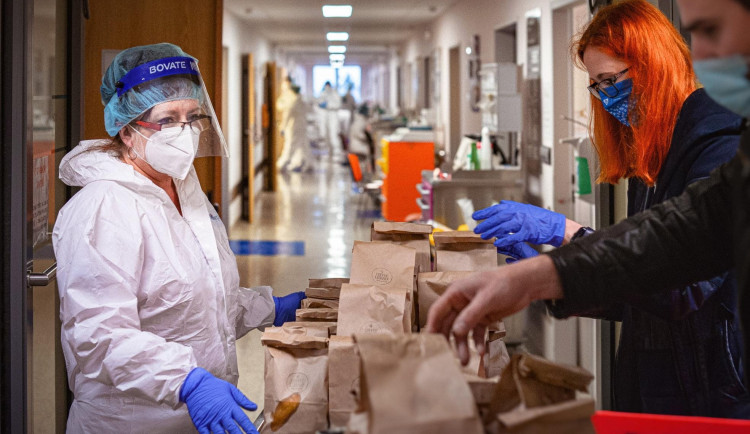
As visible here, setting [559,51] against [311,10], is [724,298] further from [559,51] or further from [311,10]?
[311,10]

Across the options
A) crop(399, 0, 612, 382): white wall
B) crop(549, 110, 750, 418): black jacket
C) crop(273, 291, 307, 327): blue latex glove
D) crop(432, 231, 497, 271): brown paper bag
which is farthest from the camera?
crop(399, 0, 612, 382): white wall

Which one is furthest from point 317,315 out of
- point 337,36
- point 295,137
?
point 295,137

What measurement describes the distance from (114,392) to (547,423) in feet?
4.41

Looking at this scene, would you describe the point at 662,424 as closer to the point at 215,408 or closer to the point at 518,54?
the point at 215,408

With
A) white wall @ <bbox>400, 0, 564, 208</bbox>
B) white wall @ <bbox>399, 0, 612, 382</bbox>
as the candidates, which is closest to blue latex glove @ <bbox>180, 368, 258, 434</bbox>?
white wall @ <bbox>399, 0, 612, 382</bbox>

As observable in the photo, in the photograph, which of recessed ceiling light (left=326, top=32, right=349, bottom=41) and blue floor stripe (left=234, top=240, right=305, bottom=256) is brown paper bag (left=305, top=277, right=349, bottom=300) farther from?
recessed ceiling light (left=326, top=32, right=349, bottom=41)

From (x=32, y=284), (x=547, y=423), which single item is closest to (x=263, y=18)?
(x=32, y=284)

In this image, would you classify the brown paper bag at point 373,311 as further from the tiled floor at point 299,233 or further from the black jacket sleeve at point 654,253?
the tiled floor at point 299,233

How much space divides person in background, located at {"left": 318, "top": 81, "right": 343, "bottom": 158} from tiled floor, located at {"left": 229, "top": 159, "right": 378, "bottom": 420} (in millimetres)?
2841

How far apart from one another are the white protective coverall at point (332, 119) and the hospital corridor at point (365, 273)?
46.1 ft

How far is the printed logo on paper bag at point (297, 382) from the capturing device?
152 cm

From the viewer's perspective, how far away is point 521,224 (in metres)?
2.14

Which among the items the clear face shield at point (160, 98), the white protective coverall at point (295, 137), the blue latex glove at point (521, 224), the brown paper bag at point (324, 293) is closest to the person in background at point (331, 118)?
the white protective coverall at point (295, 137)

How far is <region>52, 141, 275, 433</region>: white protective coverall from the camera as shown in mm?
1789
